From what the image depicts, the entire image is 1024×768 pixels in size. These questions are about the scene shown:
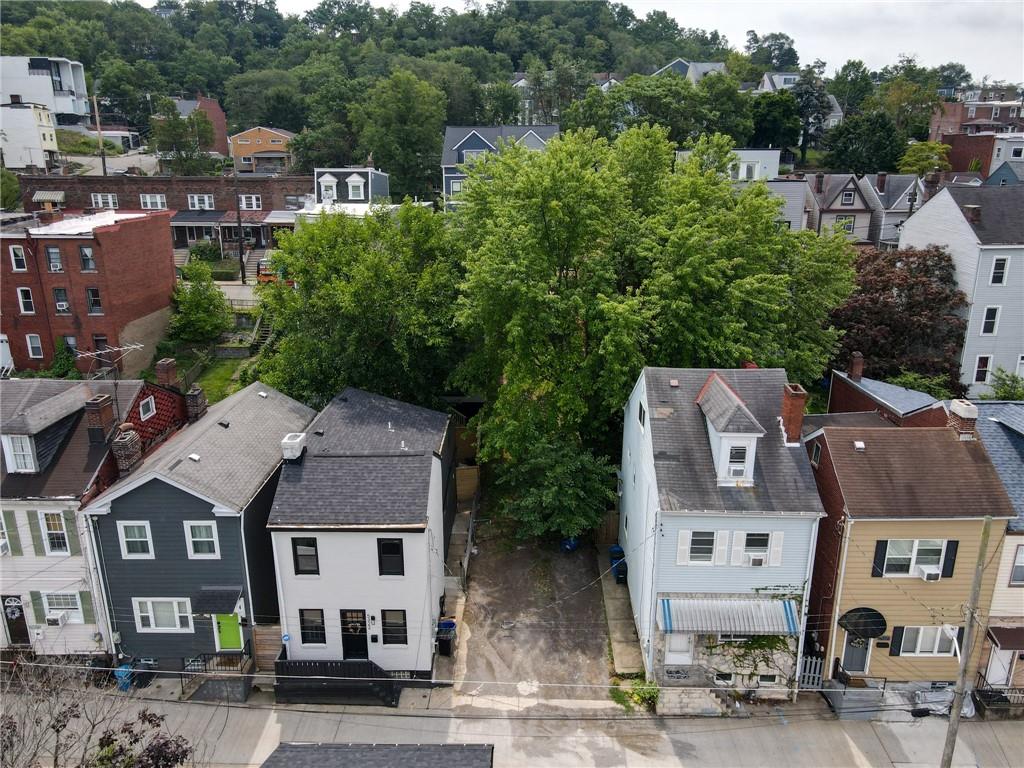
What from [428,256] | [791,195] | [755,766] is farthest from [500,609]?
[791,195]

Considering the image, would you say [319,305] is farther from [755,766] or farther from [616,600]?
[755,766]

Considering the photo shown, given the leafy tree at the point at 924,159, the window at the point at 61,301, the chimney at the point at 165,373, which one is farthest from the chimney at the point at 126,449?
the leafy tree at the point at 924,159

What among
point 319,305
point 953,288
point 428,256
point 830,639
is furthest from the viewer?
point 953,288

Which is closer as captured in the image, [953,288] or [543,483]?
[543,483]

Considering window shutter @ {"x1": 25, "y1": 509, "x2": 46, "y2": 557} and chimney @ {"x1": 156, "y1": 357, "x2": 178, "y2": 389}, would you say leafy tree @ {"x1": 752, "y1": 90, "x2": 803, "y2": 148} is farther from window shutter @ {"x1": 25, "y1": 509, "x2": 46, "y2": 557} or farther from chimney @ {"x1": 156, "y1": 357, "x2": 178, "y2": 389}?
window shutter @ {"x1": 25, "y1": 509, "x2": 46, "y2": 557}

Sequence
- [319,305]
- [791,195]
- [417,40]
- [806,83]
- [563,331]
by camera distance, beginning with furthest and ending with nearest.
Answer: [417,40] < [806,83] < [791,195] < [319,305] < [563,331]

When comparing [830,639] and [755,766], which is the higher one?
[830,639]

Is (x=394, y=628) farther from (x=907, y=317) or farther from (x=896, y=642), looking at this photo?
(x=907, y=317)

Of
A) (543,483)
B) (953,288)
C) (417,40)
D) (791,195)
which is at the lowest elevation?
(543,483)
